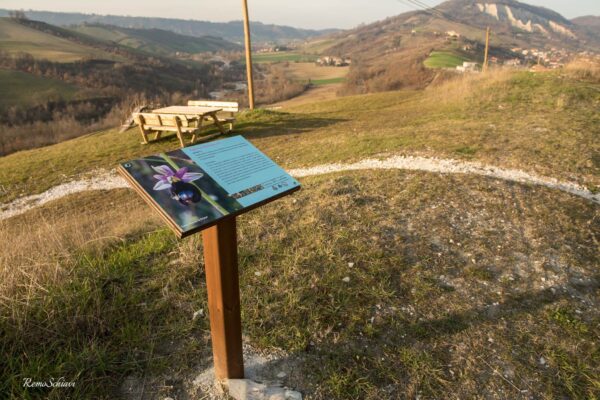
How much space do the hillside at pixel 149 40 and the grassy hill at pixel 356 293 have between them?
386 ft

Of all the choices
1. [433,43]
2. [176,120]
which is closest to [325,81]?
[433,43]

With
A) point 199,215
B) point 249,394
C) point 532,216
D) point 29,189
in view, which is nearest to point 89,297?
point 249,394

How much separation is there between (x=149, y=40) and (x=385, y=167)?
15113 centimetres

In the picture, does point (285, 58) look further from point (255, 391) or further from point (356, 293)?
point (255, 391)

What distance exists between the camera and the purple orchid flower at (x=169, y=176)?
1.85 m

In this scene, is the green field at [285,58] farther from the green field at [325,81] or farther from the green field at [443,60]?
the green field at [443,60]

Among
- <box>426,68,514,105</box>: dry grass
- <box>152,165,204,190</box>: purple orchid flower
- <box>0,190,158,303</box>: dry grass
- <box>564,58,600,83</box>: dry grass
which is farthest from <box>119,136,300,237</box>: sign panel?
<box>564,58,600,83</box>: dry grass

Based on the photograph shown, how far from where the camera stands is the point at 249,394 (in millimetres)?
2254

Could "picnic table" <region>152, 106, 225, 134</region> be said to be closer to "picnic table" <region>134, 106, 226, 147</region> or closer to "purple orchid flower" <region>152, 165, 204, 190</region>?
"picnic table" <region>134, 106, 226, 147</region>

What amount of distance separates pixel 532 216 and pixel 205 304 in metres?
3.95

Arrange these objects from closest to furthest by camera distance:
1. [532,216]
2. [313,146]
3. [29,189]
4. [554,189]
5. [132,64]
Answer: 1. [532,216]
2. [554,189]
3. [29,189]
4. [313,146]
5. [132,64]

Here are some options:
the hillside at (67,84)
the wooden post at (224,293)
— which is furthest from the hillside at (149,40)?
the wooden post at (224,293)

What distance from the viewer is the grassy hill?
95.8 inches

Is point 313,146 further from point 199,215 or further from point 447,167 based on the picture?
point 199,215
